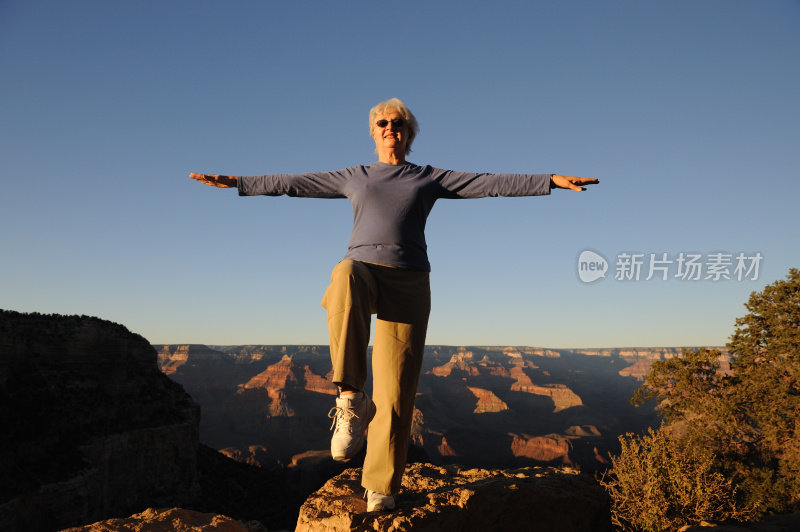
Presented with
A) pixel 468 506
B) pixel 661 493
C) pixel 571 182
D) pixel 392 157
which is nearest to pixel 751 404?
pixel 661 493

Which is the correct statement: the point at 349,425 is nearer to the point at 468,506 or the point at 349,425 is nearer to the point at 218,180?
the point at 468,506

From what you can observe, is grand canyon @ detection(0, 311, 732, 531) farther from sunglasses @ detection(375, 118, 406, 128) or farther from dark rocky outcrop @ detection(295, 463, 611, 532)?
sunglasses @ detection(375, 118, 406, 128)

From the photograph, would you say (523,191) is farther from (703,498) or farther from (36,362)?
(36,362)

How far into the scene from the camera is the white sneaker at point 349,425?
283 centimetres

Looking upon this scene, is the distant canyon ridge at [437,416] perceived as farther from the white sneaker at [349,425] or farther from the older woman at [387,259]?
the white sneaker at [349,425]

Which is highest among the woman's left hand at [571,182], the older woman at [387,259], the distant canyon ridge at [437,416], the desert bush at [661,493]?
the woman's left hand at [571,182]

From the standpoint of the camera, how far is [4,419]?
2864cm

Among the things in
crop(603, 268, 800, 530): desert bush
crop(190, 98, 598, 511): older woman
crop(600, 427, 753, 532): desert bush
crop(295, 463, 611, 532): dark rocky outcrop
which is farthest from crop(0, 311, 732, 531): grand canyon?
crop(603, 268, 800, 530): desert bush

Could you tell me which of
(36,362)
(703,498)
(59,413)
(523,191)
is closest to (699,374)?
(703,498)

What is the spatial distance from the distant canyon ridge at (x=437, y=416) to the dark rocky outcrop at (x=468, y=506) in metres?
60.1

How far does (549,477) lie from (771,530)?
3859mm

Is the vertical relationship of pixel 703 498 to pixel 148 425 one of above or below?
above

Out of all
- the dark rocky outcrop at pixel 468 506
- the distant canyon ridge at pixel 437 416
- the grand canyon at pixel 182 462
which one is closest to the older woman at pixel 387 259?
the dark rocky outcrop at pixel 468 506

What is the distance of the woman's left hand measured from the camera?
130 inches
